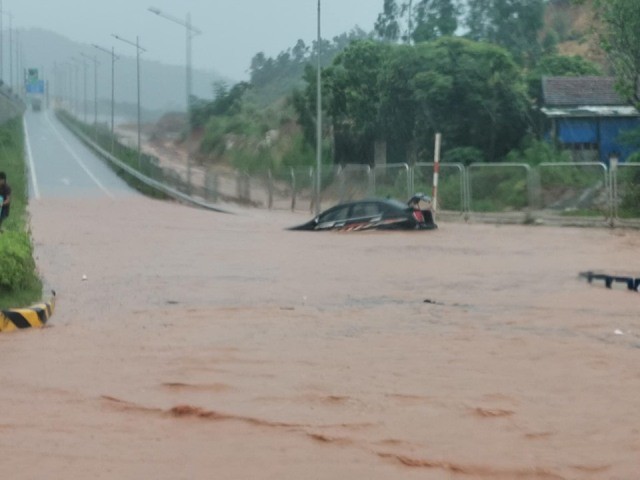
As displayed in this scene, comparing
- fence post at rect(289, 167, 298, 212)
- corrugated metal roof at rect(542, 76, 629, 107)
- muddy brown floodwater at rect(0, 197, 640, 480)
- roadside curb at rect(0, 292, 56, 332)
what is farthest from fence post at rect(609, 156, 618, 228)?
roadside curb at rect(0, 292, 56, 332)

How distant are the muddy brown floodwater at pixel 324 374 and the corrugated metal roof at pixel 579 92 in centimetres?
2637

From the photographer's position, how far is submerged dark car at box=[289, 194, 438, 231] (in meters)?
28.6

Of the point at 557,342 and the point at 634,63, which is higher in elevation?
the point at 634,63

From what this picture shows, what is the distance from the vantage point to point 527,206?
32750 mm

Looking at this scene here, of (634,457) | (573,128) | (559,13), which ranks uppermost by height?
(559,13)

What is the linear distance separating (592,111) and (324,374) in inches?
1435

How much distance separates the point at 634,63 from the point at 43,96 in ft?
473

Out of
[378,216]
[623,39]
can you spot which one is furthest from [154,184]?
[378,216]

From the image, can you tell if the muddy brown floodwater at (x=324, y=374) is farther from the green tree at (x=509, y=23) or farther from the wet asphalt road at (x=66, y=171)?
the green tree at (x=509, y=23)

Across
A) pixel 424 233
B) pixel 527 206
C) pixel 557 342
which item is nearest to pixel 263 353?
pixel 557 342

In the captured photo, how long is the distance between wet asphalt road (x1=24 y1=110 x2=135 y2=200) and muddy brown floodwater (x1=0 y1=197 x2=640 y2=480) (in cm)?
3221

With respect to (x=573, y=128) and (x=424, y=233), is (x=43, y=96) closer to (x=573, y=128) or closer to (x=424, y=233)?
(x=573, y=128)

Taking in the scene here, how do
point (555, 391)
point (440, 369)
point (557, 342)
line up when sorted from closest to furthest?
point (555, 391) < point (440, 369) < point (557, 342)

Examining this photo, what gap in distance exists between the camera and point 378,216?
28.6 m
